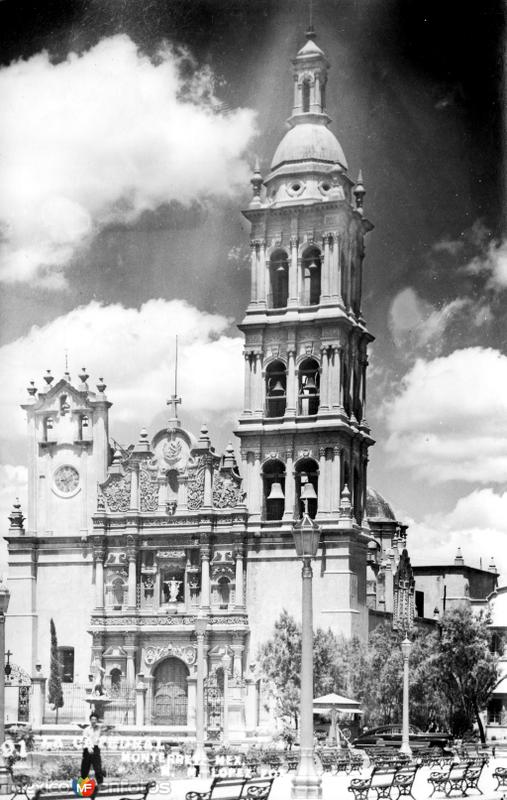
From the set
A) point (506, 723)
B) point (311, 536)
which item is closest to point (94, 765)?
point (311, 536)

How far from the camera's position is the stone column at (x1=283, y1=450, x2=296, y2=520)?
50.5 m

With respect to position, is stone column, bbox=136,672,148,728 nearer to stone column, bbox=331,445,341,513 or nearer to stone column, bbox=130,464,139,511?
stone column, bbox=130,464,139,511

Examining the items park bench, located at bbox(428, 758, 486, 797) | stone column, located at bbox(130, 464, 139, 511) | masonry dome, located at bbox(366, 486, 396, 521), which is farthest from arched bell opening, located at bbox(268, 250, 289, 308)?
park bench, located at bbox(428, 758, 486, 797)

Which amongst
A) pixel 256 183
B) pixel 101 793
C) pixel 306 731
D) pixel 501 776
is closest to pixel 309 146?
pixel 256 183

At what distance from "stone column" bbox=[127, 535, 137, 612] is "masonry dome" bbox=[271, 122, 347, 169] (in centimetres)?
1495

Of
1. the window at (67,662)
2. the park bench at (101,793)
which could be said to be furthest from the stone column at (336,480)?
the park bench at (101,793)

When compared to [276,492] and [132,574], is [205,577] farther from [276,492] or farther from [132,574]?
[276,492]

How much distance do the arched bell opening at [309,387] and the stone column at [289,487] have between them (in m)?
1.78

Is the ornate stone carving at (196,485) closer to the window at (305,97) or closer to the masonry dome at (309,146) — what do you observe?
the masonry dome at (309,146)

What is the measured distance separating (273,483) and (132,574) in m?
6.13

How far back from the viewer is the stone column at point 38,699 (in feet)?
163

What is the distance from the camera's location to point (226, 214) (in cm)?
4406

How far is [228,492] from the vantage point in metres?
51.5

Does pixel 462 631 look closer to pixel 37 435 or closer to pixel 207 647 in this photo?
pixel 207 647
